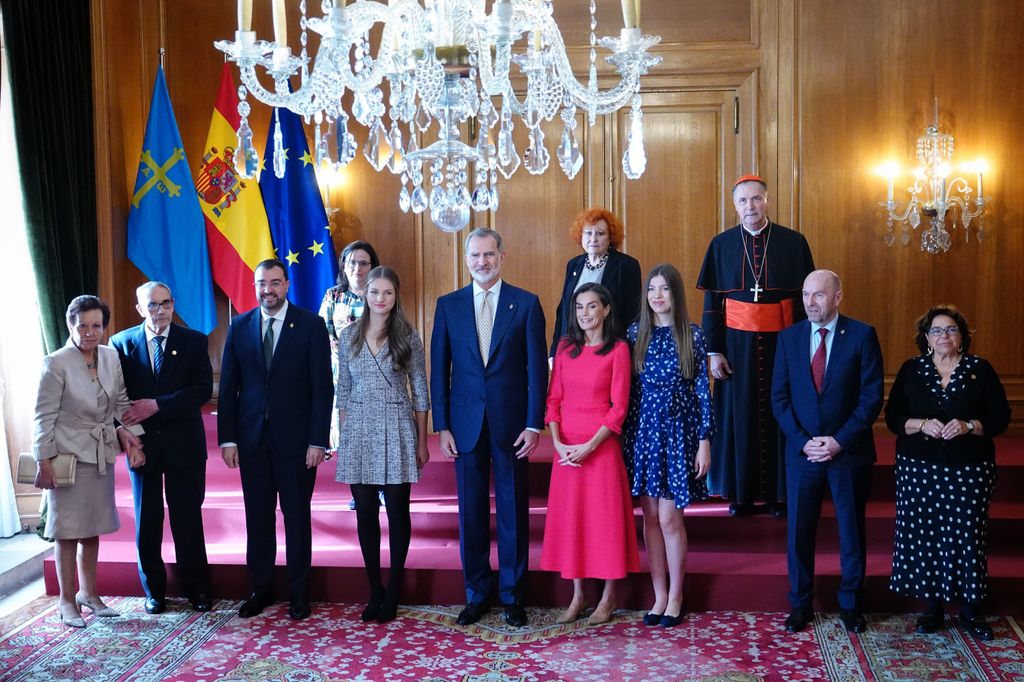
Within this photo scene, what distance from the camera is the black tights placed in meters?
4.82

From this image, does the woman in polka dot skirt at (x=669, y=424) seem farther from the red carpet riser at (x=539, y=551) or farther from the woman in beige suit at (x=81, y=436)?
the woman in beige suit at (x=81, y=436)

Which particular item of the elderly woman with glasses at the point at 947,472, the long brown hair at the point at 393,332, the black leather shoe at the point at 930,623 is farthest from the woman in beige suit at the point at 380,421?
the black leather shoe at the point at 930,623

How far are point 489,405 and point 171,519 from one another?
1711 mm

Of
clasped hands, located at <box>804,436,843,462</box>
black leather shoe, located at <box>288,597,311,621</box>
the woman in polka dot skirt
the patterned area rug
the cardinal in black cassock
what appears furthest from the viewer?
the cardinal in black cassock

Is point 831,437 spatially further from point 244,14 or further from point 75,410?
point 75,410

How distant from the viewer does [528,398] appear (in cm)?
479

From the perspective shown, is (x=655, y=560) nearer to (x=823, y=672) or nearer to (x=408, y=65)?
(x=823, y=672)

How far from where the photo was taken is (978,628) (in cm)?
448

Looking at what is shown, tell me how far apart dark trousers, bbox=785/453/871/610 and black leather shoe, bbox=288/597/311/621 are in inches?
89.9

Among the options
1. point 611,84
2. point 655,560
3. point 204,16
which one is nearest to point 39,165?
point 204,16

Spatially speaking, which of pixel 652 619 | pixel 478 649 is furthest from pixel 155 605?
pixel 652 619

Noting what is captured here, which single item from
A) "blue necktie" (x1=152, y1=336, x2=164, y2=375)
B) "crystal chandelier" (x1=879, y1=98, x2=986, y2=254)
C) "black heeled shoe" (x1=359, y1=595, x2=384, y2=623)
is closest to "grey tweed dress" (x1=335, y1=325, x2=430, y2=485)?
"black heeled shoe" (x1=359, y1=595, x2=384, y2=623)

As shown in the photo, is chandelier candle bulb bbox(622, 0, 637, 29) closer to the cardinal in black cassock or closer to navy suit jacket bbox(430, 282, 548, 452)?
navy suit jacket bbox(430, 282, 548, 452)

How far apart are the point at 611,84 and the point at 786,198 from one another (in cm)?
145
